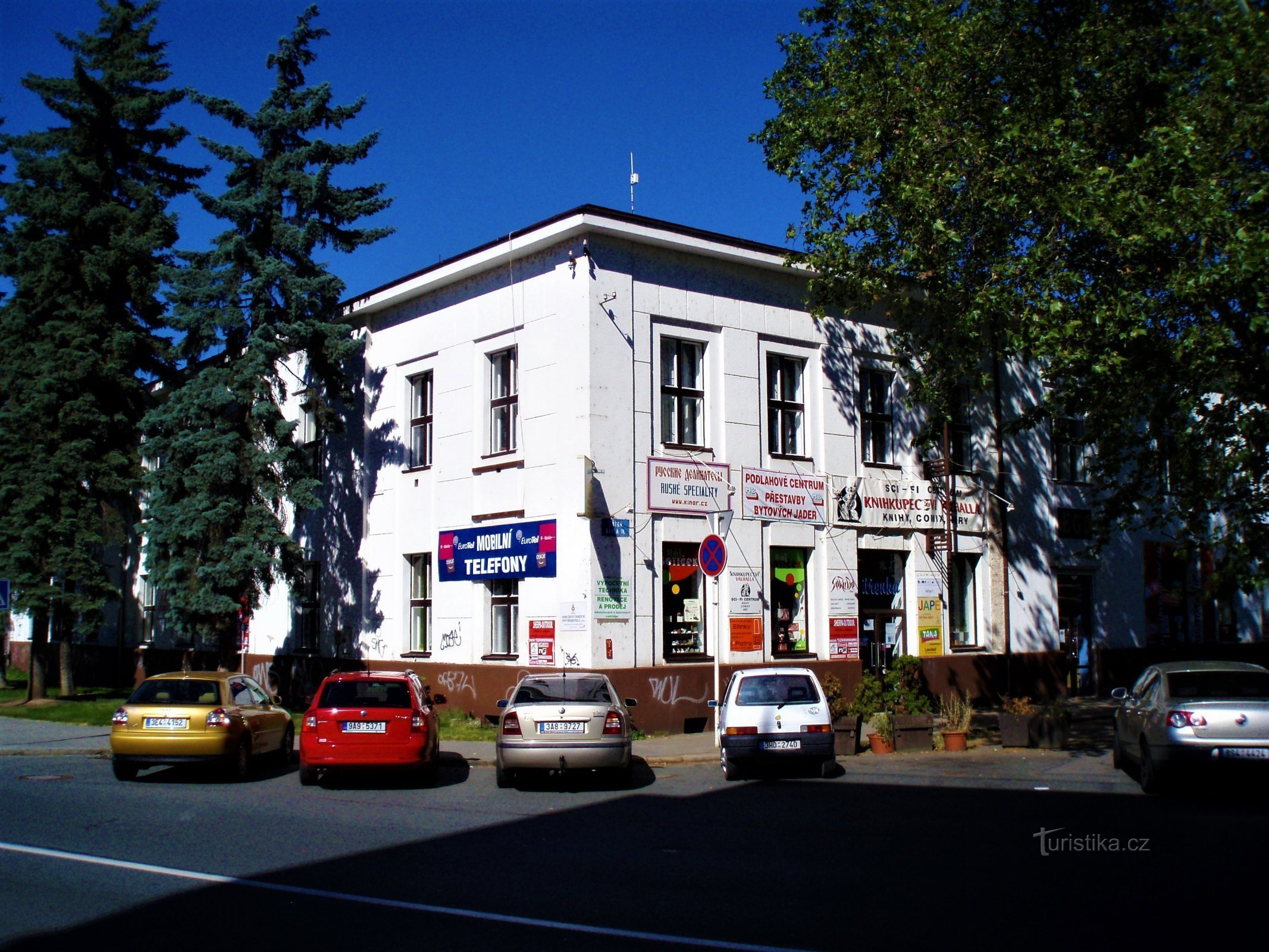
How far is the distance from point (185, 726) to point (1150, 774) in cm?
1253

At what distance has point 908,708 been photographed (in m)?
19.3

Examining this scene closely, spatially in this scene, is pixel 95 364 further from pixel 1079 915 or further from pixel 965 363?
pixel 1079 915

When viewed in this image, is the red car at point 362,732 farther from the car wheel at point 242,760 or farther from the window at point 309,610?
the window at point 309,610

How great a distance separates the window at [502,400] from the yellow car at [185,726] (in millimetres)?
8193

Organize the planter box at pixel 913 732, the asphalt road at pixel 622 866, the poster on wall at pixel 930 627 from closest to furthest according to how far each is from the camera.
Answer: the asphalt road at pixel 622 866 < the planter box at pixel 913 732 < the poster on wall at pixel 930 627

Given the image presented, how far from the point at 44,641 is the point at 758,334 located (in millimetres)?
21117

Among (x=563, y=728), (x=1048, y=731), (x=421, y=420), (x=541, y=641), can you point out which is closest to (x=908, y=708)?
(x=1048, y=731)

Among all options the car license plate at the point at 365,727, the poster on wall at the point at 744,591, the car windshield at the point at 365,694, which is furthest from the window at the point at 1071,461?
the car license plate at the point at 365,727

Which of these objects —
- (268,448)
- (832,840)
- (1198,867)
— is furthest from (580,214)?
(1198,867)

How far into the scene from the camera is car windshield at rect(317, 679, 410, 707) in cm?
1476

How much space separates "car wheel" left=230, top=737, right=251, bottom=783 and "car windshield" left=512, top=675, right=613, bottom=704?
13.4 ft

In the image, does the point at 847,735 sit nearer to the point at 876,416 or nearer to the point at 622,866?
the point at 622,866

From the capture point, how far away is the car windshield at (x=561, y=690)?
1454 cm

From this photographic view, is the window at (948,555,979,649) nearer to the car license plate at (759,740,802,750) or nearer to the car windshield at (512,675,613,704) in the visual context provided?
the car license plate at (759,740,802,750)
